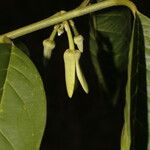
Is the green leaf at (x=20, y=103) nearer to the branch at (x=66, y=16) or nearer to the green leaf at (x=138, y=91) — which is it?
the branch at (x=66, y=16)

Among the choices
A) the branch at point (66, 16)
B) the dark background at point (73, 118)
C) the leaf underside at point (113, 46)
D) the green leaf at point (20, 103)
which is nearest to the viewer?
the green leaf at point (20, 103)

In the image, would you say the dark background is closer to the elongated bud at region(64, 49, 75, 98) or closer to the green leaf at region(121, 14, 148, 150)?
the elongated bud at region(64, 49, 75, 98)

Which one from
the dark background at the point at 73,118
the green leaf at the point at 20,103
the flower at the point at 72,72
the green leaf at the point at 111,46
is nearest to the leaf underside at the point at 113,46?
the green leaf at the point at 111,46

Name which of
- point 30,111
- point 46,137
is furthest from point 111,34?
point 46,137

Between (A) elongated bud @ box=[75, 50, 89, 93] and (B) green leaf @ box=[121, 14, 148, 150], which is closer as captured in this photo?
(B) green leaf @ box=[121, 14, 148, 150]

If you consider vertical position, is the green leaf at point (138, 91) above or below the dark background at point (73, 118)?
above

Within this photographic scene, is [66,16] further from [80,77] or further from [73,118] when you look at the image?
[73,118]

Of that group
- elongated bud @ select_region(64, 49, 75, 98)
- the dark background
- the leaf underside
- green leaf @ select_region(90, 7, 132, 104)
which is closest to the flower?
elongated bud @ select_region(64, 49, 75, 98)
